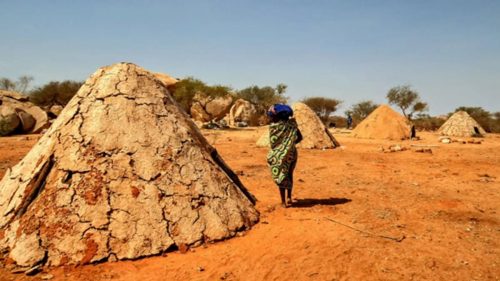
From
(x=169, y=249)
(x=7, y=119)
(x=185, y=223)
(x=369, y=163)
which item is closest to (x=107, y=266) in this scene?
(x=169, y=249)

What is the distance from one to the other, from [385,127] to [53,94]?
2455 cm

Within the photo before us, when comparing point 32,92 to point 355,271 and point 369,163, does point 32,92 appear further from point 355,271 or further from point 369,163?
point 355,271

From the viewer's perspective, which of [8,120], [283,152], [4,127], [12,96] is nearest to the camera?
→ [283,152]

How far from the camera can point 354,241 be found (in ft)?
12.2

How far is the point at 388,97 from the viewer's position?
25.2m

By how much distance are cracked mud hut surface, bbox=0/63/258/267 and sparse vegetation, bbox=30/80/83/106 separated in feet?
81.7

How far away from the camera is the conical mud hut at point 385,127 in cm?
1859

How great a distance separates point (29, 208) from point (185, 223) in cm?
167

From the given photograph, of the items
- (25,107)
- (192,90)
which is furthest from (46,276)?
(192,90)

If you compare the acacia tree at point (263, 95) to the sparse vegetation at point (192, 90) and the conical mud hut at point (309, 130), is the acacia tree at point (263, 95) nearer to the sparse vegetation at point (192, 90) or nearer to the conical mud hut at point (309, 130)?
the sparse vegetation at point (192, 90)

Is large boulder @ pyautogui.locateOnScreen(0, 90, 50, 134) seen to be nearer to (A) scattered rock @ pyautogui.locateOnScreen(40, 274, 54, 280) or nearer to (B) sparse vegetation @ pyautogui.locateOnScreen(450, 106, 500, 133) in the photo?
(A) scattered rock @ pyautogui.locateOnScreen(40, 274, 54, 280)

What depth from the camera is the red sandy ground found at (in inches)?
123

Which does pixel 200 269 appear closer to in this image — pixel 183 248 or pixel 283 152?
pixel 183 248

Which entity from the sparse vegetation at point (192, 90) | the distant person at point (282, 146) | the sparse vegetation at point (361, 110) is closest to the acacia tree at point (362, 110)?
the sparse vegetation at point (361, 110)
